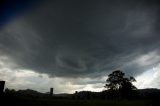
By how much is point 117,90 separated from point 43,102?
170ft

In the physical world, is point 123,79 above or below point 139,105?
above

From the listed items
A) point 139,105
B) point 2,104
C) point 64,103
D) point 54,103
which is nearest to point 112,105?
point 139,105

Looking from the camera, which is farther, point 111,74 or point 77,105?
point 111,74

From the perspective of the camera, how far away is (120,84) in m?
63.9

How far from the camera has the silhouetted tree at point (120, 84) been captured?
59.4 metres

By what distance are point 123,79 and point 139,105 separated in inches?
1671

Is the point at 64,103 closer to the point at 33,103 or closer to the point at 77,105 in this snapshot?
the point at 77,105

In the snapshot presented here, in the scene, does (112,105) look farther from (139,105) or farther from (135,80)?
(135,80)

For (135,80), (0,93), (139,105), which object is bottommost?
(139,105)

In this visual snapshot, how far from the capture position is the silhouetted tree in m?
59.4

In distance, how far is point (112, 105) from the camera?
19453 mm

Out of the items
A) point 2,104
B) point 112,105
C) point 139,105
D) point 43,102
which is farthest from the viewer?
point 139,105

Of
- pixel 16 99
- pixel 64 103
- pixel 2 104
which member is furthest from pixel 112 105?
pixel 2 104

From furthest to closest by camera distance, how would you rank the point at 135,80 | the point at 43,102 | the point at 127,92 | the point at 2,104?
the point at 135,80 → the point at 127,92 → the point at 43,102 → the point at 2,104
